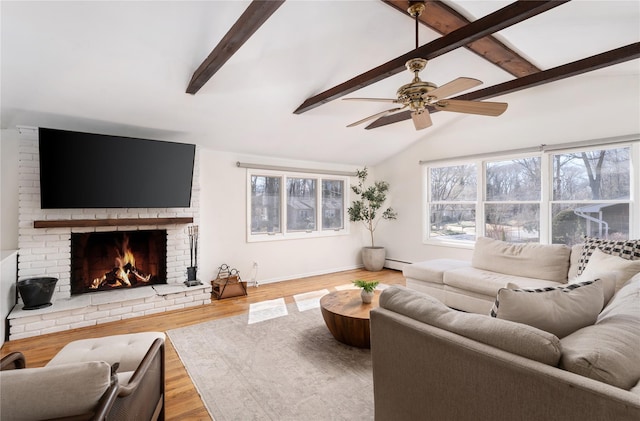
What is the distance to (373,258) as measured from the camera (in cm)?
602

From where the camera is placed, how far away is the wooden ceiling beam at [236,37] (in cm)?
192

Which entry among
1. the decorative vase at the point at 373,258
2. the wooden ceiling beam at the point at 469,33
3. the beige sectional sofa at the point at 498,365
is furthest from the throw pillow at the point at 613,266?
the decorative vase at the point at 373,258

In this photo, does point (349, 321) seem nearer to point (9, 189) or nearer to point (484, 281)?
point (484, 281)

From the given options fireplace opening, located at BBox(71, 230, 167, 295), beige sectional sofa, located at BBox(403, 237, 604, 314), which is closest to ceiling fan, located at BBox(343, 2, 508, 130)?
beige sectional sofa, located at BBox(403, 237, 604, 314)

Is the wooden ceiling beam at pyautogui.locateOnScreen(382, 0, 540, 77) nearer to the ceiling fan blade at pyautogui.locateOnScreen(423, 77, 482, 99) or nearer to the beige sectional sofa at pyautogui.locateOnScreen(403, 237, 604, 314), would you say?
the ceiling fan blade at pyautogui.locateOnScreen(423, 77, 482, 99)

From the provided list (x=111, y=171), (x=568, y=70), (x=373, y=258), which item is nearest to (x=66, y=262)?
(x=111, y=171)

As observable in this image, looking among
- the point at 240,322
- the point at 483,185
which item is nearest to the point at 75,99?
the point at 240,322

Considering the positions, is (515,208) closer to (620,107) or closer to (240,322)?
(620,107)

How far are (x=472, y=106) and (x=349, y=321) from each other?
201cm

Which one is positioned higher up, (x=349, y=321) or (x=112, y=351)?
(x=112, y=351)

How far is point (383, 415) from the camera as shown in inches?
59.2

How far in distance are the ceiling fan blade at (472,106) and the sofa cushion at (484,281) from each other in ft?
5.51

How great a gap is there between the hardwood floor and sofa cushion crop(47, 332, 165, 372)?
43cm

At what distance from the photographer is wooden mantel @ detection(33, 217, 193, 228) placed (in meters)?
3.32
